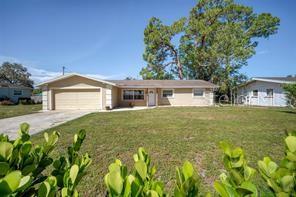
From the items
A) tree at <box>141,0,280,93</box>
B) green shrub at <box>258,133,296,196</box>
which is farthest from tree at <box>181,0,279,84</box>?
green shrub at <box>258,133,296,196</box>

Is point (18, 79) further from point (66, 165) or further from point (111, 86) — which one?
point (66, 165)

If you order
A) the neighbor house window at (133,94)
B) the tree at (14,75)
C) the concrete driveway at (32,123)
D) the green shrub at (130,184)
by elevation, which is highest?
the tree at (14,75)

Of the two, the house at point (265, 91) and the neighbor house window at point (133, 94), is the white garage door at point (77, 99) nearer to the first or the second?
the neighbor house window at point (133, 94)

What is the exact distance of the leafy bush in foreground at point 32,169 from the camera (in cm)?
64

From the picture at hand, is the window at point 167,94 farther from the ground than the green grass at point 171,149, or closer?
farther from the ground

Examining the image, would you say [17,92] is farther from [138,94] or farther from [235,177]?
[235,177]

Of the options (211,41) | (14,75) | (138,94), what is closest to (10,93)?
(14,75)

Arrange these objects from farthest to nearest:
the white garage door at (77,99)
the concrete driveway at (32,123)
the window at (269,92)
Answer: the window at (269,92) < the white garage door at (77,99) < the concrete driveway at (32,123)

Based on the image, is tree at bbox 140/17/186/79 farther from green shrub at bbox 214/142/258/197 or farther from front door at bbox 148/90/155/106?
green shrub at bbox 214/142/258/197

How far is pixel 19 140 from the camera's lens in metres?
1.03

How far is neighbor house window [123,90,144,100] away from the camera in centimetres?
2309

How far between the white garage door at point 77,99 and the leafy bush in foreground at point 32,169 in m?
18.2

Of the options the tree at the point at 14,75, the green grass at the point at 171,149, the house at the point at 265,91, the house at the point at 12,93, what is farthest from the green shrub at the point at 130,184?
the tree at the point at 14,75

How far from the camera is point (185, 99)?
23.7 metres
